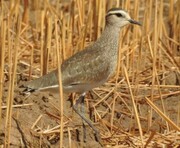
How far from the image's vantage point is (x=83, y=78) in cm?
661

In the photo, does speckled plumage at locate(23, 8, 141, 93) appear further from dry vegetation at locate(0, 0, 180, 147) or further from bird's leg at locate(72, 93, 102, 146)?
dry vegetation at locate(0, 0, 180, 147)

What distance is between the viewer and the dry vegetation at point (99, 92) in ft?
19.3

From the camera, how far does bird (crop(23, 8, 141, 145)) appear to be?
6.39m

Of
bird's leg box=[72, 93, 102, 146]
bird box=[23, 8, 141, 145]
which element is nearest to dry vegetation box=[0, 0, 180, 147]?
bird's leg box=[72, 93, 102, 146]

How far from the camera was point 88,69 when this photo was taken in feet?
21.9

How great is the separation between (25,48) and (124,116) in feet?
5.94

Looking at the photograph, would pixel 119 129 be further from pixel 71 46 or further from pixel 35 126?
pixel 71 46

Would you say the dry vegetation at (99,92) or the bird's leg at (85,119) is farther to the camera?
the bird's leg at (85,119)

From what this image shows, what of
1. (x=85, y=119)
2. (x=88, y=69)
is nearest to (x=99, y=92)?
(x=88, y=69)

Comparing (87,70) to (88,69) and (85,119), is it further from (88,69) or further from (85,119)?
(85,119)

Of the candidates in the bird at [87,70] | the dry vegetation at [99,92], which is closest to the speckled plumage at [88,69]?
the bird at [87,70]

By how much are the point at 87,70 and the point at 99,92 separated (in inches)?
34.8

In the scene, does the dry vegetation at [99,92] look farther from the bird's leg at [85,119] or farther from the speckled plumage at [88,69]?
the speckled plumage at [88,69]

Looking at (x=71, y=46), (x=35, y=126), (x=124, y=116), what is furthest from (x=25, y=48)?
(x=35, y=126)
